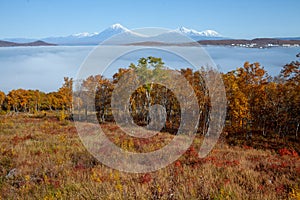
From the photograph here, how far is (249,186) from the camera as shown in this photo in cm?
625

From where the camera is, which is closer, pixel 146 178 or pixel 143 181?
pixel 143 181

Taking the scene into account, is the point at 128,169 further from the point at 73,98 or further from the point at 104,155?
the point at 73,98

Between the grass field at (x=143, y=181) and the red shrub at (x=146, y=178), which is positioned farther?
the red shrub at (x=146, y=178)

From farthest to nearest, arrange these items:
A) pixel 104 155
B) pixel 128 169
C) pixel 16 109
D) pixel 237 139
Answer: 1. pixel 16 109
2. pixel 237 139
3. pixel 104 155
4. pixel 128 169

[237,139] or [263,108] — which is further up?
[263,108]

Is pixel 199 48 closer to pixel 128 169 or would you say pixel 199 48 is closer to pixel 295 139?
pixel 128 169

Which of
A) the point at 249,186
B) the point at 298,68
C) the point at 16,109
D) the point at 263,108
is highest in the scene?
the point at 298,68

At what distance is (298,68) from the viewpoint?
2442 centimetres

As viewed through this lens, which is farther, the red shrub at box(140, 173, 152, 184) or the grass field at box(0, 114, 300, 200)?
the red shrub at box(140, 173, 152, 184)

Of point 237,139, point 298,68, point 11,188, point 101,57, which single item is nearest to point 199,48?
point 101,57

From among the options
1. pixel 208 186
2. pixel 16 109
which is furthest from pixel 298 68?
A: pixel 16 109

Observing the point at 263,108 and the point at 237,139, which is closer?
the point at 237,139

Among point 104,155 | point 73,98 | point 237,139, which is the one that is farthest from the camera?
point 73,98

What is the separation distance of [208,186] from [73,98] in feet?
180
